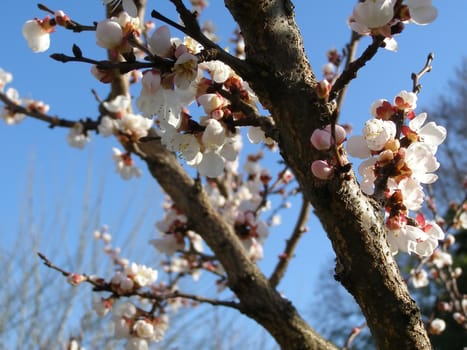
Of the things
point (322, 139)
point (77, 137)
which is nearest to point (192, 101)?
point (322, 139)

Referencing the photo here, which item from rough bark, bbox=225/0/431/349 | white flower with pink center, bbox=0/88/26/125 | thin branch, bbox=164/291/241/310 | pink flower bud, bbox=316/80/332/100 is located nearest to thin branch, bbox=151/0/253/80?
rough bark, bbox=225/0/431/349

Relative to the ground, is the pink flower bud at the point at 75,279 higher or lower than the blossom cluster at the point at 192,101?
lower

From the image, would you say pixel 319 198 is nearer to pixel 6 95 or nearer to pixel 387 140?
pixel 387 140

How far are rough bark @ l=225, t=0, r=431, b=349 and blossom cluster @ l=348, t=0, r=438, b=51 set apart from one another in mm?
113

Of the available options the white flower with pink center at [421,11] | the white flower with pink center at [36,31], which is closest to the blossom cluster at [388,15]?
the white flower with pink center at [421,11]

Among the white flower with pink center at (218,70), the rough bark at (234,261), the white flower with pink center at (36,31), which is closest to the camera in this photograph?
the white flower with pink center at (218,70)

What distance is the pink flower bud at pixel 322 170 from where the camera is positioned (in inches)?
29.6

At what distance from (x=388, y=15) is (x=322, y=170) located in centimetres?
25

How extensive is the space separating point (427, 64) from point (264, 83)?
42 cm

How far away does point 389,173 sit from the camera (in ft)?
2.80

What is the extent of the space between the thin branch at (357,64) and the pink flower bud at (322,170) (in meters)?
0.14

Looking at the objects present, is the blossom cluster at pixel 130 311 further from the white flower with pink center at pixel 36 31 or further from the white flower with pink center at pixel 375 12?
the white flower with pink center at pixel 375 12

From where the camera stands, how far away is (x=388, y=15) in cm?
77

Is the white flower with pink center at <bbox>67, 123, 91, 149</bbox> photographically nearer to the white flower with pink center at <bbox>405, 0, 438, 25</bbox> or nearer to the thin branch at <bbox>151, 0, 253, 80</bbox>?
the thin branch at <bbox>151, 0, 253, 80</bbox>
